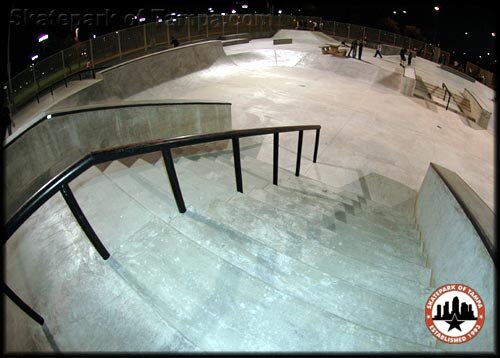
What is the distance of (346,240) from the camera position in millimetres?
3254

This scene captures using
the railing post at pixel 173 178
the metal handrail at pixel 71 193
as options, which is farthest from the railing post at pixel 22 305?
the railing post at pixel 173 178

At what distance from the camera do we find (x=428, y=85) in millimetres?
17484

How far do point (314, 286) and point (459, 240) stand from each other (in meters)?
1.50

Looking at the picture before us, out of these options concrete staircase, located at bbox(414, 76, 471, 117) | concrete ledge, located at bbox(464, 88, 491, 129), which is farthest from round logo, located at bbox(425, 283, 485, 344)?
concrete staircase, located at bbox(414, 76, 471, 117)

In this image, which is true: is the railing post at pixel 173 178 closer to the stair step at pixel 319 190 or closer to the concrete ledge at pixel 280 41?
the stair step at pixel 319 190

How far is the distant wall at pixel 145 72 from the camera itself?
8.68 meters

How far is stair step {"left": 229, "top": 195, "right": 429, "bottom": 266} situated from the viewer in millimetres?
3025

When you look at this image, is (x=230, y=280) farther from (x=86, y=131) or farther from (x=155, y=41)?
(x=155, y=41)

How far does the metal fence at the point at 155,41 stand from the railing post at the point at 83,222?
853 centimetres

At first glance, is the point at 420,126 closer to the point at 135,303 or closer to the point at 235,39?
the point at 135,303

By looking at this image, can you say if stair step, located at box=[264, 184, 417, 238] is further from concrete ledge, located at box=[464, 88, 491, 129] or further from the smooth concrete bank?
concrete ledge, located at box=[464, 88, 491, 129]

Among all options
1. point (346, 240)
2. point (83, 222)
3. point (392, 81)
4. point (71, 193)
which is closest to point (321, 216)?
point (346, 240)

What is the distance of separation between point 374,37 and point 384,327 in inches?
1065

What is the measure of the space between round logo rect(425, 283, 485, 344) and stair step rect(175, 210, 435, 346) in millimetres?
115
